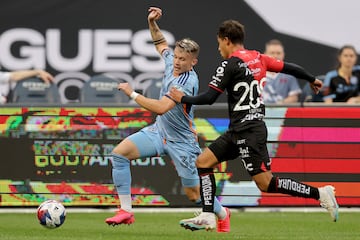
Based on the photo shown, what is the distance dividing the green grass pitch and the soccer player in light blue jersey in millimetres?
378

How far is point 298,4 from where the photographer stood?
18.1 metres

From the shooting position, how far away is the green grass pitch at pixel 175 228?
10562 millimetres

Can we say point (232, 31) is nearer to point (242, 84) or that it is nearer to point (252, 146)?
point (242, 84)

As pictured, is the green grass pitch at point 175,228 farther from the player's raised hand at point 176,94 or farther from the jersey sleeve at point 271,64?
the jersey sleeve at point 271,64

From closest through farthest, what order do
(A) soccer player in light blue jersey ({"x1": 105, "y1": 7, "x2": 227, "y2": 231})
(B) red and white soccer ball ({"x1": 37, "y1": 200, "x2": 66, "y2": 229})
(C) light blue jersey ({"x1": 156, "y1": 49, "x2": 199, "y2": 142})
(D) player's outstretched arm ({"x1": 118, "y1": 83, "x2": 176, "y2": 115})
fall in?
(D) player's outstretched arm ({"x1": 118, "y1": 83, "x2": 176, "y2": 115}) < (B) red and white soccer ball ({"x1": 37, "y1": 200, "x2": 66, "y2": 229}) < (A) soccer player in light blue jersey ({"x1": 105, "y1": 7, "x2": 227, "y2": 231}) < (C) light blue jersey ({"x1": 156, "y1": 49, "x2": 199, "y2": 142})

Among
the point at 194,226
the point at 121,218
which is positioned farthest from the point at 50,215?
the point at 194,226

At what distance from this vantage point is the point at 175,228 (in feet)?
38.4

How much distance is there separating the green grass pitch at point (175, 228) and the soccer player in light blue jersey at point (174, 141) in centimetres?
38

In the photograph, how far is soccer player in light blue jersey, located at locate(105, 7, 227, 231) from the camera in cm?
1102

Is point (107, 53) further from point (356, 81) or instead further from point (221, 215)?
point (221, 215)

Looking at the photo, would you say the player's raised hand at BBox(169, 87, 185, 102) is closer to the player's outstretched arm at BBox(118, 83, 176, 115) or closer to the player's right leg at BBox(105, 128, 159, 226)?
the player's outstretched arm at BBox(118, 83, 176, 115)

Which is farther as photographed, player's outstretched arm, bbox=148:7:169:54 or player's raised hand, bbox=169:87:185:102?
player's outstretched arm, bbox=148:7:169:54

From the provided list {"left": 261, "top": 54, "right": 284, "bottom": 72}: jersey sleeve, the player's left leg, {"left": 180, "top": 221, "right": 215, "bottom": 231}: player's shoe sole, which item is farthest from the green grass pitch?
{"left": 261, "top": 54, "right": 284, "bottom": 72}: jersey sleeve

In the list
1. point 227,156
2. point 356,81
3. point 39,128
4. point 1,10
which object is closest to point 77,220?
point 39,128
